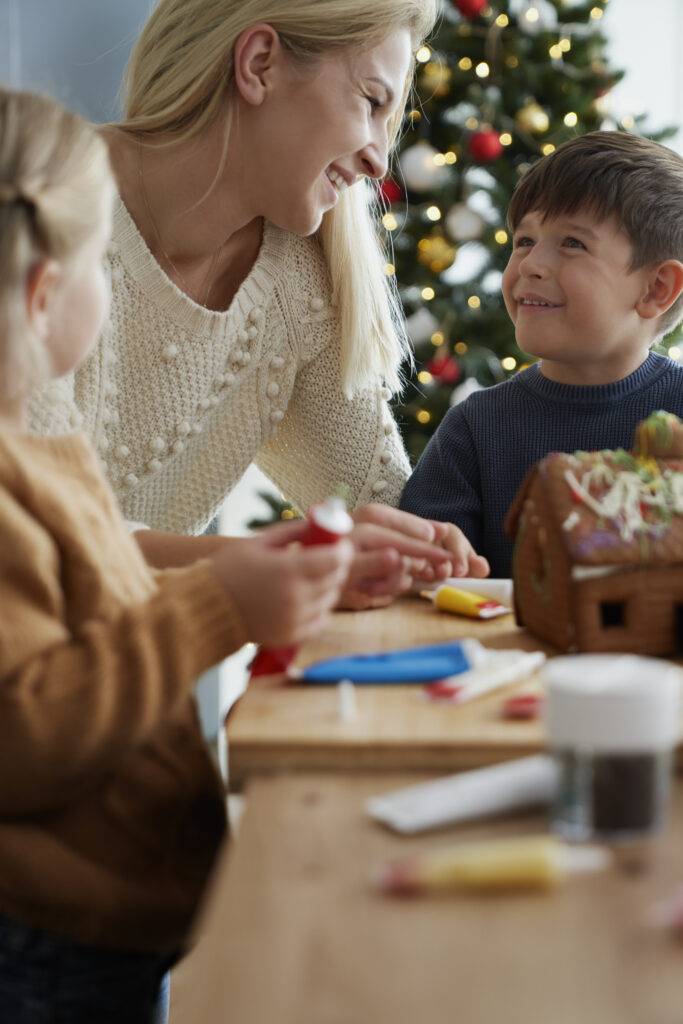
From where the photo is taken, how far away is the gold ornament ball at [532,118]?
2.95 meters

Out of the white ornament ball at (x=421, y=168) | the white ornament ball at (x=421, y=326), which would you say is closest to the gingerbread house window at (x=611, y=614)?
the white ornament ball at (x=421, y=326)

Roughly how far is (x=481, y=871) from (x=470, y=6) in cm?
282

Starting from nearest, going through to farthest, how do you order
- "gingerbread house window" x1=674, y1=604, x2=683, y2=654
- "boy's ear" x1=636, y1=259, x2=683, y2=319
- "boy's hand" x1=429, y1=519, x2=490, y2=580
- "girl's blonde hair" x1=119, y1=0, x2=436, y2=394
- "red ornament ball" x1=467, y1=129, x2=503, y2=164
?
"gingerbread house window" x1=674, y1=604, x2=683, y2=654 → "boy's hand" x1=429, y1=519, x2=490, y2=580 → "girl's blonde hair" x1=119, y1=0, x2=436, y2=394 → "boy's ear" x1=636, y1=259, x2=683, y2=319 → "red ornament ball" x1=467, y1=129, x2=503, y2=164

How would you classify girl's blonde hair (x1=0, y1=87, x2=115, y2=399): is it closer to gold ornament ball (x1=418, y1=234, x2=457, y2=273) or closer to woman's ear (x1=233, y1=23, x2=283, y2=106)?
woman's ear (x1=233, y1=23, x2=283, y2=106)

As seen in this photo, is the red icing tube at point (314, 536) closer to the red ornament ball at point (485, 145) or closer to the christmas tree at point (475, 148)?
the christmas tree at point (475, 148)

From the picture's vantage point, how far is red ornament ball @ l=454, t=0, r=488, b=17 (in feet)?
9.52

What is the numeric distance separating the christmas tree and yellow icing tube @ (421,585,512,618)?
6.15 ft

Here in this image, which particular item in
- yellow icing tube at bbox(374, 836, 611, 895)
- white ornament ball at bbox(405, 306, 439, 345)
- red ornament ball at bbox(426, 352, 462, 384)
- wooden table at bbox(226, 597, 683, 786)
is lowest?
red ornament ball at bbox(426, 352, 462, 384)

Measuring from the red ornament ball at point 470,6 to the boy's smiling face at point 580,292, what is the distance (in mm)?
1632

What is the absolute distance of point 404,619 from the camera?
106 centimetres

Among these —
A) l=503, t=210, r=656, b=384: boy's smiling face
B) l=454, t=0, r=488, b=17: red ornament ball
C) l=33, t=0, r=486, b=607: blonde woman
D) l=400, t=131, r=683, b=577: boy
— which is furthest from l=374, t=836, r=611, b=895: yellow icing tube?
l=454, t=0, r=488, b=17: red ornament ball

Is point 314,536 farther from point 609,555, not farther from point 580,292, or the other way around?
point 580,292

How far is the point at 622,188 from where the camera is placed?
4.87ft

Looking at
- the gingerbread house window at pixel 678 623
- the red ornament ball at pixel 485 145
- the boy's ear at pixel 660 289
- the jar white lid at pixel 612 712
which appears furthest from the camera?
the red ornament ball at pixel 485 145
